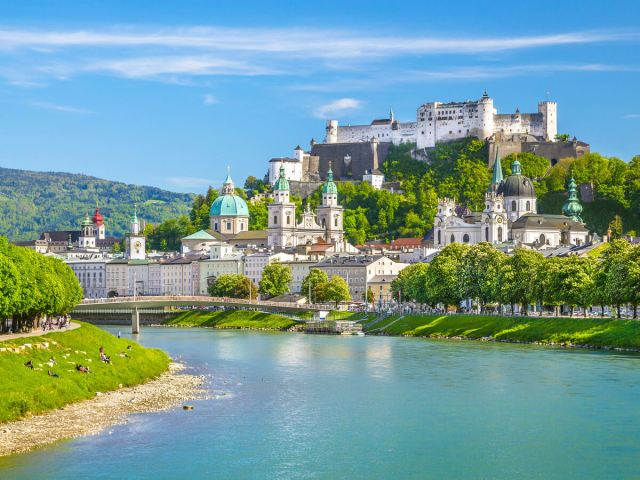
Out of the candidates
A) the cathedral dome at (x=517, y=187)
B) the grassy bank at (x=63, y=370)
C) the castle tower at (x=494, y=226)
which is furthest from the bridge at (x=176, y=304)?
the cathedral dome at (x=517, y=187)

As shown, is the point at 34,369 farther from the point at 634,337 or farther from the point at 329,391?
the point at 634,337

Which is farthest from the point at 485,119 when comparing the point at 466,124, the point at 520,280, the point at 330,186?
the point at 520,280

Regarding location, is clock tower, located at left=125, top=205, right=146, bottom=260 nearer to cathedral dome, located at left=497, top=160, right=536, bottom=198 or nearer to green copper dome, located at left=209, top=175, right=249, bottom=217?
green copper dome, located at left=209, top=175, right=249, bottom=217

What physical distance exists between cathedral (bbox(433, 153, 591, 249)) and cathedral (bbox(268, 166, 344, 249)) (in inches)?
854

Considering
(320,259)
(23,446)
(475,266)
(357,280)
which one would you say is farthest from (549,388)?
(320,259)

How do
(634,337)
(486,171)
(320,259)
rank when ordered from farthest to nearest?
(486,171) → (320,259) → (634,337)

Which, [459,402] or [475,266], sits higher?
[475,266]

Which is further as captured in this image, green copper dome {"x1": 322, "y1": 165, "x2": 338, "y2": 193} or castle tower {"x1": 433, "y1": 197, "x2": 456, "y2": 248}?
green copper dome {"x1": 322, "y1": 165, "x2": 338, "y2": 193}

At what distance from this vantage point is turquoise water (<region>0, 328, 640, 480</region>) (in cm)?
3391

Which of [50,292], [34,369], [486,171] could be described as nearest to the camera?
[34,369]

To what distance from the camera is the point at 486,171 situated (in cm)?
16125

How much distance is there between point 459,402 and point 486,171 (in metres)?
117

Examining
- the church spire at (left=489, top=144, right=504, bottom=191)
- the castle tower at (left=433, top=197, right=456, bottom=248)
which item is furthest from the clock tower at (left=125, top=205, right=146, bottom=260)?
the church spire at (left=489, top=144, right=504, bottom=191)

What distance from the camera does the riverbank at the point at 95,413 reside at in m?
36.0
